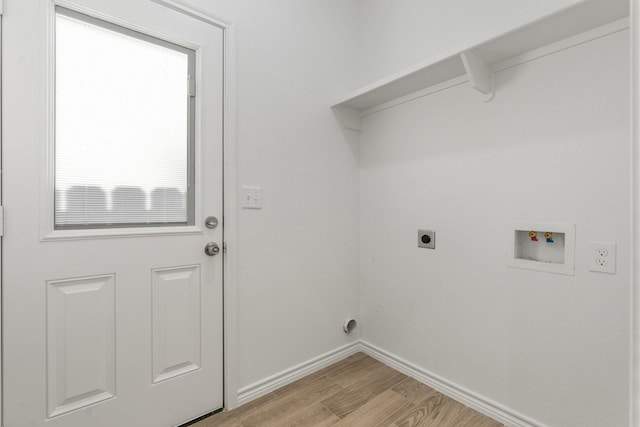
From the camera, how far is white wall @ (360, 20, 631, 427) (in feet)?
4.05

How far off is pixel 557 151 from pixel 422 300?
3.32 feet

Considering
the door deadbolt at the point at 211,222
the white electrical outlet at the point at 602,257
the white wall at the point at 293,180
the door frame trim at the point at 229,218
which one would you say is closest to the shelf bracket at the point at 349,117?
the white wall at the point at 293,180

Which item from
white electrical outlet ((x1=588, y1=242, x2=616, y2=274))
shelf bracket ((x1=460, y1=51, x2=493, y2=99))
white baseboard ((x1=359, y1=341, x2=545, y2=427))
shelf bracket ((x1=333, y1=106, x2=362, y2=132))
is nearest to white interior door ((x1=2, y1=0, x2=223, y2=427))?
shelf bracket ((x1=333, y1=106, x2=362, y2=132))

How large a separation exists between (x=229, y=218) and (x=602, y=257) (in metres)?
1.62

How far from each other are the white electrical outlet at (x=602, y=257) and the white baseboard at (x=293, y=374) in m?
1.45

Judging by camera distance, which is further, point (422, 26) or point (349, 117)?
point (349, 117)

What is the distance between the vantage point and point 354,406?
164 centimetres

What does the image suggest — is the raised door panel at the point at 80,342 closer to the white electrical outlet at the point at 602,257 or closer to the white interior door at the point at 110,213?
the white interior door at the point at 110,213

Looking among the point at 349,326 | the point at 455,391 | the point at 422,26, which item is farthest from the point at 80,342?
the point at 422,26

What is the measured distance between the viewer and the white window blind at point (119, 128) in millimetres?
1236

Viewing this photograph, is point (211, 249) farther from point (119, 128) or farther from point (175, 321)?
point (119, 128)

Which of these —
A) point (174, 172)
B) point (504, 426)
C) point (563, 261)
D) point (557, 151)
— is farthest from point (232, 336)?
point (557, 151)

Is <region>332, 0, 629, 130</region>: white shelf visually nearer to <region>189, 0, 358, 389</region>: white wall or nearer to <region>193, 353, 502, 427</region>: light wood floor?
<region>189, 0, 358, 389</region>: white wall

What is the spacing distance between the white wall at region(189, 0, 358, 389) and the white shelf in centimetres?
30
